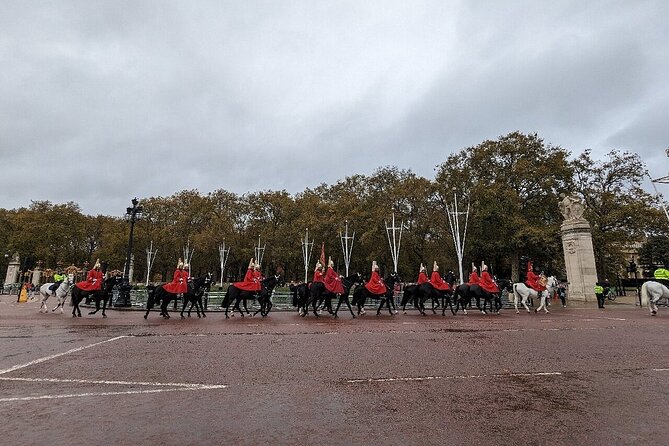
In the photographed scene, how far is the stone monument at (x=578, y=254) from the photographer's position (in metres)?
29.6

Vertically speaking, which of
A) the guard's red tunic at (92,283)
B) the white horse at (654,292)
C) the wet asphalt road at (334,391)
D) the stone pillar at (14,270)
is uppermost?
the stone pillar at (14,270)

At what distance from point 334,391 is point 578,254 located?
101 feet

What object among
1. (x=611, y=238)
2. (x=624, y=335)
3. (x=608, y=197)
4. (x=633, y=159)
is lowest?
(x=624, y=335)

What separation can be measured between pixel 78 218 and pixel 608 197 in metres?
73.5

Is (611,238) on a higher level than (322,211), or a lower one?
lower

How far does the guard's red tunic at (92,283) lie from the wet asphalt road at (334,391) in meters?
7.78

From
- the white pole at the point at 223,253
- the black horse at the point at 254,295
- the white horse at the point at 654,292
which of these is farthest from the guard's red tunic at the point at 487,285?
the white pole at the point at 223,253

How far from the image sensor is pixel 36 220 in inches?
2472

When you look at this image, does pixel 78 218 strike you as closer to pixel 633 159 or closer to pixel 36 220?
pixel 36 220

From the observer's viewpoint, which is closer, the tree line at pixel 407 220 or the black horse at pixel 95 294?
the black horse at pixel 95 294

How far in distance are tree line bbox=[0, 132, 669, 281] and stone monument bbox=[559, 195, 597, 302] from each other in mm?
3581

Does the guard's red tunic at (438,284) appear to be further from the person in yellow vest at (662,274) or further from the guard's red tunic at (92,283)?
the guard's red tunic at (92,283)

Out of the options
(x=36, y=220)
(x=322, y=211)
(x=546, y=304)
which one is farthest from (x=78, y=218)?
(x=546, y=304)

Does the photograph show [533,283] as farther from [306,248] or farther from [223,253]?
[223,253]
